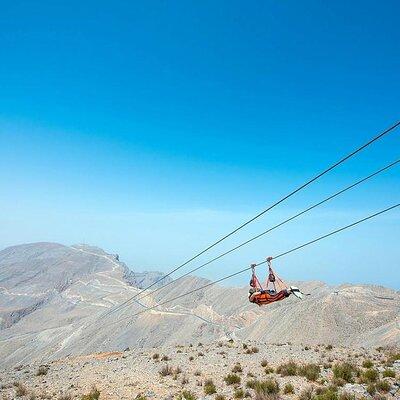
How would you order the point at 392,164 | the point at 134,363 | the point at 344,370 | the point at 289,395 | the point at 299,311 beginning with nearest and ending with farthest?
the point at 392,164 < the point at 289,395 < the point at 344,370 < the point at 134,363 < the point at 299,311

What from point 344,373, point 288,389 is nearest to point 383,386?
point 344,373

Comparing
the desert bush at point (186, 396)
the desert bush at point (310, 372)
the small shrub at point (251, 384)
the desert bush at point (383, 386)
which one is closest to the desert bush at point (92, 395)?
the desert bush at point (186, 396)

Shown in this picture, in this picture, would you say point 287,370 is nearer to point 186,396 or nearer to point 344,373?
point 344,373

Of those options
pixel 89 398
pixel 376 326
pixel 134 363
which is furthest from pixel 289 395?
pixel 376 326

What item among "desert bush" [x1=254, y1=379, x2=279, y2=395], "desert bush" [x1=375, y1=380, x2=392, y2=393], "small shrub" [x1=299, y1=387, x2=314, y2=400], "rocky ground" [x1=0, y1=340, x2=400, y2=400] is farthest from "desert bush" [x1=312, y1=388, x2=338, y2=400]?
"desert bush" [x1=375, y1=380, x2=392, y2=393]

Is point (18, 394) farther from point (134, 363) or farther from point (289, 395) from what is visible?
point (289, 395)

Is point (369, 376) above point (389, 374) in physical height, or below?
above

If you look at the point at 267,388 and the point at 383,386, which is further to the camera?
the point at 267,388

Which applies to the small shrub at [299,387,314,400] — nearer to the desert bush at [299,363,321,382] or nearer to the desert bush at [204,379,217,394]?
the desert bush at [299,363,321,382]
